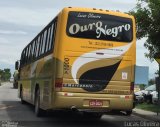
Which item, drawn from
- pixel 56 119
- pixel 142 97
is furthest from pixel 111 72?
pixel 142 97

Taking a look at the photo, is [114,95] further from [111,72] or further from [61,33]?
[61,33]

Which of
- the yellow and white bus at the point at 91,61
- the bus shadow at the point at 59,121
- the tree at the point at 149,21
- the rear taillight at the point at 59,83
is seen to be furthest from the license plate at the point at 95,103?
the tree at the point at 149,21

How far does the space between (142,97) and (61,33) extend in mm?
16272

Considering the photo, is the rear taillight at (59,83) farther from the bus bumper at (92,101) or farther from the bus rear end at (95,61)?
the bus bumper at (92,101)

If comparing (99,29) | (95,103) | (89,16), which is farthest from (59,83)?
(89,16)

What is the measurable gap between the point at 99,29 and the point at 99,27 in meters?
0.06

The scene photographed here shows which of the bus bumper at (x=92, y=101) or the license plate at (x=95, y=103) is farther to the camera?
the license plate at (x=95, y=103)

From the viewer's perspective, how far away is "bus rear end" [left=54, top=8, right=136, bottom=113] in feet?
48.4

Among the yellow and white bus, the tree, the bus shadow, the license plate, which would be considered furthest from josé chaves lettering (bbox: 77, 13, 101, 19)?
the tree

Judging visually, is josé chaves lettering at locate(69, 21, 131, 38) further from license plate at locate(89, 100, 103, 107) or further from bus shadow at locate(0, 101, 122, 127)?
bus shadow at locate(0, 101, 122, 127)

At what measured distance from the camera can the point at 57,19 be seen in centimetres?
1528

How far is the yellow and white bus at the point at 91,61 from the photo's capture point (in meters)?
14.7

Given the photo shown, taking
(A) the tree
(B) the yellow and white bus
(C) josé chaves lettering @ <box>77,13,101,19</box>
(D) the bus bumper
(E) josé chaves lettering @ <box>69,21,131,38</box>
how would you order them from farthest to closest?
(A) the tree < (C) josé chaves lettering @ <box>77,13,101,19</box> < (E) josé chaves lettering @ <box>69,21,131,38</box> < (B) the yellow and white bus < (D) the bus bumper

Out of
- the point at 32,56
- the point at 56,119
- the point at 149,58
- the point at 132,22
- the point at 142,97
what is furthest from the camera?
the point at 142,97
